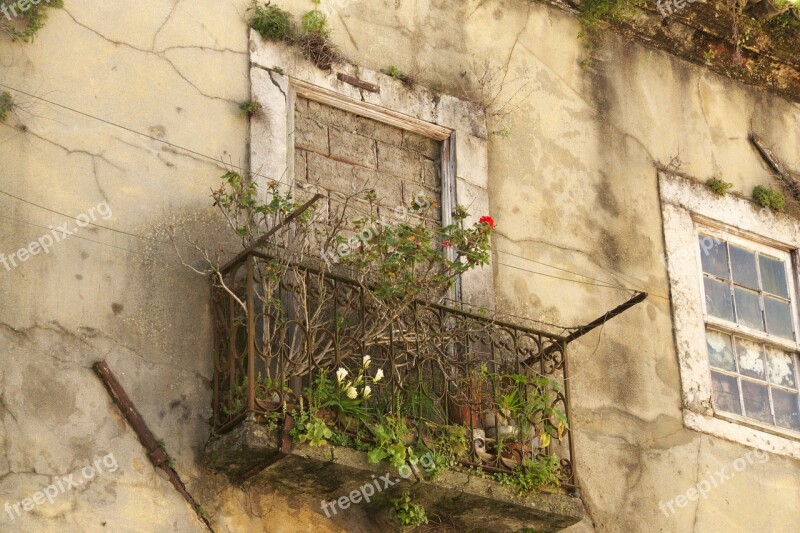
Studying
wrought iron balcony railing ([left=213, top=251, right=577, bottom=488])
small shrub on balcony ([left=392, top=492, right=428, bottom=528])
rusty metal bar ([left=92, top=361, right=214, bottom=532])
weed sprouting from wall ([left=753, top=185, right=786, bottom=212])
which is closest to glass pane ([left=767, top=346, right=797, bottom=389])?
weed sprouting from wall ([left=753, top=185, right=786, bottom=212])

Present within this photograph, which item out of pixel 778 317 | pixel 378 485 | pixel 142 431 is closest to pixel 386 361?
pixel 378 485

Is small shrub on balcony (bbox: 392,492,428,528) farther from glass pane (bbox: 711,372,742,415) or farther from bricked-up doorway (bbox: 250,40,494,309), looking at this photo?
glass pane (bbox: 711,372,742,415)

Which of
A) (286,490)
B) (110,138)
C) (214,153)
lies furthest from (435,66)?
(286,490)

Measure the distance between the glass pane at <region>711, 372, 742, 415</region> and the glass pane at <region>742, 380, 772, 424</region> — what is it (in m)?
0.06

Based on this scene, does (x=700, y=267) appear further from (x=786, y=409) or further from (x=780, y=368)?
(x=786, y=409)

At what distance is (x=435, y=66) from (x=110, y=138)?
2.18 metres

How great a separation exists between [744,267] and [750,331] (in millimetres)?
482

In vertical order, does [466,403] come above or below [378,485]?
above

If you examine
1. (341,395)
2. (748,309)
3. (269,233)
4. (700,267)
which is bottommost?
(341,395)

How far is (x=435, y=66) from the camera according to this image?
8156mm

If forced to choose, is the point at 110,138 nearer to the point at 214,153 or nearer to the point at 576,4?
the point at 214,153

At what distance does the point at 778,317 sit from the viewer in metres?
8.80

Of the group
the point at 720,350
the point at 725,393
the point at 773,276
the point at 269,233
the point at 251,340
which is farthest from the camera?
the point at 773,276

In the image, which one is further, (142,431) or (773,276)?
(773,276)
